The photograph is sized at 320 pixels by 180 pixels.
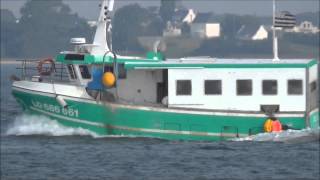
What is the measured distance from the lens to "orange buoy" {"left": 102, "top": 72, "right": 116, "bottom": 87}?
4406 cm

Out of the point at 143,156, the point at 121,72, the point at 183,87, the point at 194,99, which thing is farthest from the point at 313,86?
the point at 143,156

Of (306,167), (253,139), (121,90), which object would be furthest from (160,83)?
(306,167)

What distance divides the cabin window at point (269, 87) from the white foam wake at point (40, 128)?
737 cm

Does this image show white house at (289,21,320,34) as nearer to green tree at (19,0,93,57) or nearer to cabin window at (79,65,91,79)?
green tree at (19,0,93,57)

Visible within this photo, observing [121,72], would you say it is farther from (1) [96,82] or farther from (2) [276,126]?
(2) [276,126]

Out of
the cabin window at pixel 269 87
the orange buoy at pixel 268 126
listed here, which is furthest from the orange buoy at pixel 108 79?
the orange buoy at pixel 268 126

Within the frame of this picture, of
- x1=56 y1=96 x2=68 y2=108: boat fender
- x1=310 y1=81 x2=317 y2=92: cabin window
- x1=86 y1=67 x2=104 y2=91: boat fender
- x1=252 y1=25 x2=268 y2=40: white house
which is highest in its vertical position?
x1=252 y1=25 x2=268 y2=40: white house

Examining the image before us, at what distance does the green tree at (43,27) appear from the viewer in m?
180

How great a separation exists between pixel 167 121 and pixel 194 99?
150 cm

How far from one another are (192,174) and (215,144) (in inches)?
287

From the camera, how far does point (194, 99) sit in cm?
4384

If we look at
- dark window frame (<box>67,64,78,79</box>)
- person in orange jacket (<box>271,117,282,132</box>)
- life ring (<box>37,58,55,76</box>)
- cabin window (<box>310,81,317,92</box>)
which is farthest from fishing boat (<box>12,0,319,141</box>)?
life ring (<box>37,58,55,76</box>)

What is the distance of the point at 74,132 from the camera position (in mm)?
44906

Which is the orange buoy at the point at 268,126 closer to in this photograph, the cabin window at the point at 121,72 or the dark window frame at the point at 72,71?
the cabin window at the point at 121,72
